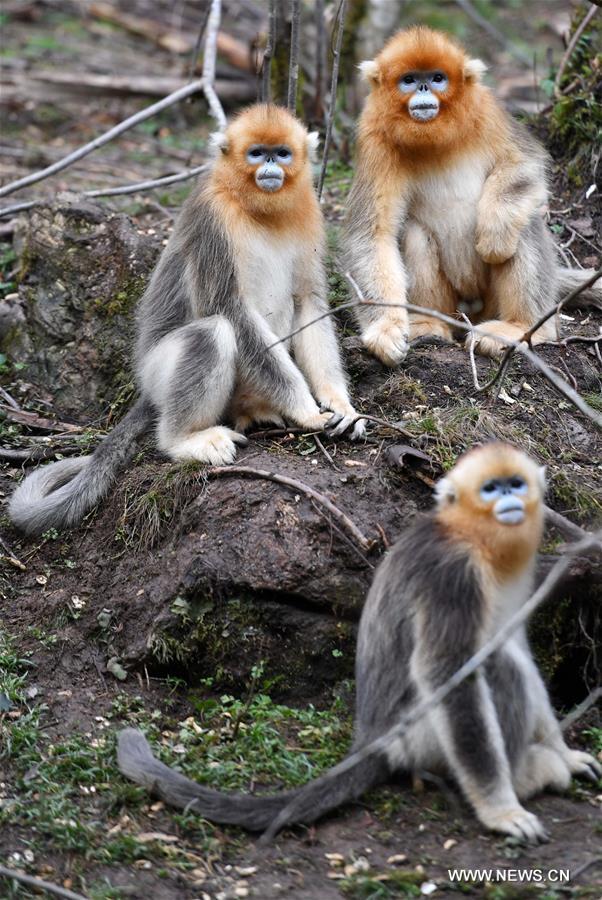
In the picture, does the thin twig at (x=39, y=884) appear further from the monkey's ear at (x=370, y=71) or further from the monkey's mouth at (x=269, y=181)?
the monkey's ear at (x=370, y=71)

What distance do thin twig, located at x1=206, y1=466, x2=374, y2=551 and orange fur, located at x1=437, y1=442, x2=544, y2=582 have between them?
39.9 inches

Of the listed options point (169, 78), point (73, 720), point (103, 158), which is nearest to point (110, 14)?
point (169, 78)

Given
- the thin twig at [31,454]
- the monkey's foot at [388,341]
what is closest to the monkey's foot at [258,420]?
the monkey's foot at [388,341]

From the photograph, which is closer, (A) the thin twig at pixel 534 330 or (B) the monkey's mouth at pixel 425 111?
(A) the thin twig at pixel 534 330

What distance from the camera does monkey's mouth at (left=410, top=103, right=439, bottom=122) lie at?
563 cm

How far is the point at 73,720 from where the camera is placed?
478cm

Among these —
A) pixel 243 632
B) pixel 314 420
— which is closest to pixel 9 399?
pixel 314 420

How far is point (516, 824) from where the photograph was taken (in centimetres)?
392

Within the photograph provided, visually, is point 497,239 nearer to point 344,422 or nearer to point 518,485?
point 344,422

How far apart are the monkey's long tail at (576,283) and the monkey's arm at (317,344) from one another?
1434 millimetres

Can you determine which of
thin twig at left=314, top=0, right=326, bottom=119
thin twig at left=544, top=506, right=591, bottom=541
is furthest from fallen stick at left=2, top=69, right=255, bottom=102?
thin twig at left=544, top=506, right=591, bottom=541

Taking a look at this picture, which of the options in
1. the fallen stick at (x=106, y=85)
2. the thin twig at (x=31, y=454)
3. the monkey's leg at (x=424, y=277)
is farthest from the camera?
the fallen stick at (x=106, y=85)

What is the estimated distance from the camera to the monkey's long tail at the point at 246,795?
13.3 feet

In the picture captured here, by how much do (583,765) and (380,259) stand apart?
111 inches
